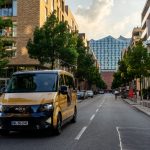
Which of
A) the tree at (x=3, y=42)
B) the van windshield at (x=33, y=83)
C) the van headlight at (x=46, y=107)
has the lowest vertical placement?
the van headlight at (x=46, y=107)

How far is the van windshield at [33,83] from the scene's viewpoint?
1316 centimetres

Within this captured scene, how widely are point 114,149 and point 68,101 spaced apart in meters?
5.45

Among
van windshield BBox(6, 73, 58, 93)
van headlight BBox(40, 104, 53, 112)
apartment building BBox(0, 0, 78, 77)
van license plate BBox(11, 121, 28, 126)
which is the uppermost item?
apartment building BBox(0, 0, 78, 77)

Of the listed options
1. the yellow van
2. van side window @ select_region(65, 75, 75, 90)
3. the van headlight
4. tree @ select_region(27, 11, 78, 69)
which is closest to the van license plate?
the yellow van

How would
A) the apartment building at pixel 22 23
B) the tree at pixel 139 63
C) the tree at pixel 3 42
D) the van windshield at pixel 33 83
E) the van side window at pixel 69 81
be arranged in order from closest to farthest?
the van windshield at pixel 33 83 → the van side window at pixel 69 81 → the tree at pixel 3 42 → the tree at pixel 139 63 → the apartment building at pixel 22 23

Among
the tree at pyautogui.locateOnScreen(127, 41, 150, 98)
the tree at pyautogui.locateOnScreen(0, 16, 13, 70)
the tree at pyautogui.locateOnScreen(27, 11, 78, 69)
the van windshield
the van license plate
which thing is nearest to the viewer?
the van license plate

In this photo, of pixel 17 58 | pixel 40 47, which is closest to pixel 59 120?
pixel 40 47

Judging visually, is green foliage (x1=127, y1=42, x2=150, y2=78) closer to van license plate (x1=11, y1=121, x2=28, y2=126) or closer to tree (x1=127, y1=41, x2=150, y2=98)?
tree (x1=127, y1=41, x2=150, y2=98)

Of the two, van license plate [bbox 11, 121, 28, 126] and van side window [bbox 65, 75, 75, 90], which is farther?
van side window [bbox 65, 75, 75, 90]

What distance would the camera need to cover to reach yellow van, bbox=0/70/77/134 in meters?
11.8

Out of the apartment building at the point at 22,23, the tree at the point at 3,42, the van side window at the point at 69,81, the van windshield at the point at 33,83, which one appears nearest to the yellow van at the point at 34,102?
the van windshield at the point at 33,83

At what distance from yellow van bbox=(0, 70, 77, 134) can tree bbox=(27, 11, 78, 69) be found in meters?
24.7

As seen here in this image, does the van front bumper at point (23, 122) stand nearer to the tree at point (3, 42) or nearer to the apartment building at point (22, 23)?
the tree at point (3, 42)

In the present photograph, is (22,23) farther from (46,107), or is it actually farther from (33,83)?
(46,107)
